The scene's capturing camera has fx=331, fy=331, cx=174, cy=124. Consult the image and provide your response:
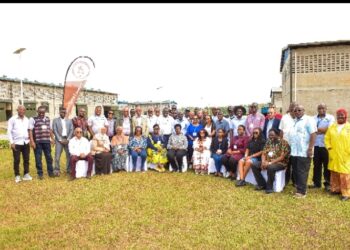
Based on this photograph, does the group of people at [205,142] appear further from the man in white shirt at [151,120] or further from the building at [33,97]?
the building at [33,97]

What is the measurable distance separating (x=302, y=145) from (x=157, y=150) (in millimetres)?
4397

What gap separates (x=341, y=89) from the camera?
19.7 m

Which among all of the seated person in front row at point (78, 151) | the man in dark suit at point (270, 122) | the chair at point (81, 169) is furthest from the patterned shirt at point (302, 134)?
the chair at point (81, 169)

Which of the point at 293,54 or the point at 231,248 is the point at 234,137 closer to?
the point at 231,248

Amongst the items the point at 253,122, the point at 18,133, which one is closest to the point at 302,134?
the point at 253,122

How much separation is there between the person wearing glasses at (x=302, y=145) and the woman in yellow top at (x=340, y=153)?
1.32ft

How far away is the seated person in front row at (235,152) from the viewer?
8.33 m

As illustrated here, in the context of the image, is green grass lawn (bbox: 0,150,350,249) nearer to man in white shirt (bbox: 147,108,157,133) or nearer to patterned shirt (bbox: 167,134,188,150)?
patterned shirt (bbox: 167,134,188,150)

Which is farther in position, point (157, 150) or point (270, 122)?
point (157, 150)

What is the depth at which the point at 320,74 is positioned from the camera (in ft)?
65.4

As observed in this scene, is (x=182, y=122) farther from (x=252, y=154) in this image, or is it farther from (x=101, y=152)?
(x=252, y=154)

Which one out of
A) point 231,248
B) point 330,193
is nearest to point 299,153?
point 330,193

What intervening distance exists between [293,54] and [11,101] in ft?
87.7

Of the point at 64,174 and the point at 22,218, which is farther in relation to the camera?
the point at 64,174
